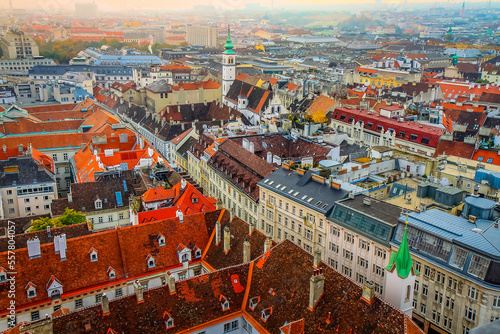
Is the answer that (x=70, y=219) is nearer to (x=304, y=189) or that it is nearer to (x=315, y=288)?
(x=304, y=189)

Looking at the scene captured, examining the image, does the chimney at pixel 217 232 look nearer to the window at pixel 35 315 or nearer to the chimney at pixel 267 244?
the chimney at pixel 267 244

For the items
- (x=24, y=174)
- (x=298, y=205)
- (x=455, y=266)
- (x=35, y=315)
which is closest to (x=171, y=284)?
(x=35, y=315)

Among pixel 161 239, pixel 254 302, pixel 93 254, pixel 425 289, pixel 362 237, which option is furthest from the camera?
pixel 161 239

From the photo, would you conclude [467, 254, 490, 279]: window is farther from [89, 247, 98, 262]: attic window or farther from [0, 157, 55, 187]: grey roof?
[0, 157, 55, 187]: grey roof

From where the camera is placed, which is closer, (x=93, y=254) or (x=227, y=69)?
(x=93, y=254)

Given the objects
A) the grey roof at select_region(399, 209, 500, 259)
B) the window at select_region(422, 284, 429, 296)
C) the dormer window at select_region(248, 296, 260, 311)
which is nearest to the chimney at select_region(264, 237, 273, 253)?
the dormer window at select_region(248, 296, 260, 311)

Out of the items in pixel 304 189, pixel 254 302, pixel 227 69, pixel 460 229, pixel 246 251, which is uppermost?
pixel 227 69
